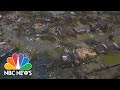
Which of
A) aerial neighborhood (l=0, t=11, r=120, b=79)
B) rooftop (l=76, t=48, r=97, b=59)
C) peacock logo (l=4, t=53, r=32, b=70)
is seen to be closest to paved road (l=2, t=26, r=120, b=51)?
aerial neighborhood (l=0, t=11, r=120, b=79)

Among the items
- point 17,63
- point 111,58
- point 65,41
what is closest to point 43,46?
point 65,41

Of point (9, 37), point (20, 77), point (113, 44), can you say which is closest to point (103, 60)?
point (113, 44)

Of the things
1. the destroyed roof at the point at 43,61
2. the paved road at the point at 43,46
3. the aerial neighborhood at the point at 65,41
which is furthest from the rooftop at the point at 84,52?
the destroyed roof at the point at 43,61

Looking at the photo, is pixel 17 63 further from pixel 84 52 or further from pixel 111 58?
pixel 111 58
